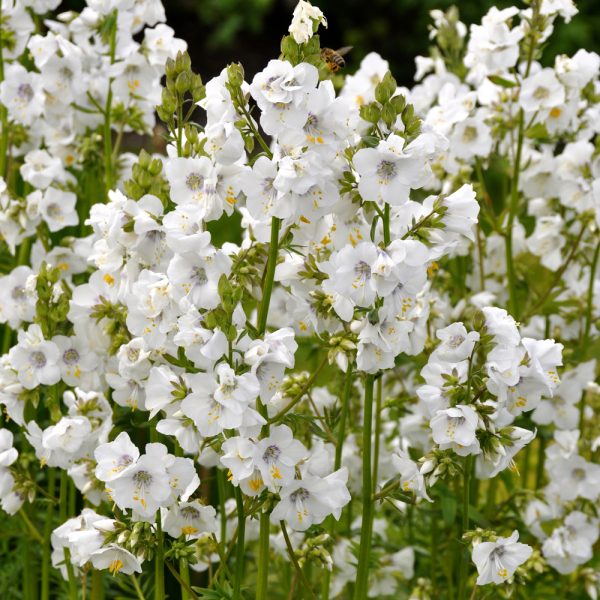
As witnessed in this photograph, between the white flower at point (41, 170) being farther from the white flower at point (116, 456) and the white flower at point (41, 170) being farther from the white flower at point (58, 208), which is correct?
the white flower at point (116, 456)

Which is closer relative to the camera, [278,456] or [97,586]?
[278,456]

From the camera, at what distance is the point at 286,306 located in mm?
2170

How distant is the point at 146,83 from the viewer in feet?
9.20

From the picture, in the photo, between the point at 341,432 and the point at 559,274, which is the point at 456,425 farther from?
the point at 559,274

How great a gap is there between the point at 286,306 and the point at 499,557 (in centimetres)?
61

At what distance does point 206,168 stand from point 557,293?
1.36 meters

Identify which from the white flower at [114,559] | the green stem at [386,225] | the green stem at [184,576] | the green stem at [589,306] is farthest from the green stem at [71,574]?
the green stem at [589,306]

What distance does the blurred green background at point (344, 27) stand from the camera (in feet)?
27.6

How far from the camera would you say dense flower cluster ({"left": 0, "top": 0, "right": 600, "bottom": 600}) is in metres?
1.77

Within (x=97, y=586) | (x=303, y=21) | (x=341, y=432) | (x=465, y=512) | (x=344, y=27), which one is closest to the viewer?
(x=303, y=21)

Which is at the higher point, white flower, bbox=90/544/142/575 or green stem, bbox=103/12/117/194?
green stem, bbox=103/12/117/194

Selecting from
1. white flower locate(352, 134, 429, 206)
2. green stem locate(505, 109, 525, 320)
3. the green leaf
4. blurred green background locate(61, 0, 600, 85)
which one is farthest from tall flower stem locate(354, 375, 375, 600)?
blurred green background locate(61, 0, 600, 85)

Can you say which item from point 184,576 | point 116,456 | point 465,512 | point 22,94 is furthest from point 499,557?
point 22,94

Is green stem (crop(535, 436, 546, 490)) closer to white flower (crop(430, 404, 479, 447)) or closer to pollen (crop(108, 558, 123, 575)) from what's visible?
white flower (crop(430, 404, 479, 447))
